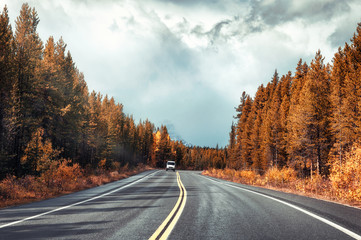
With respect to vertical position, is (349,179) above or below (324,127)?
below

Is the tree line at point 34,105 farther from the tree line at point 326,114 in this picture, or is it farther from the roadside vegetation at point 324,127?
the tree line at point 326,114

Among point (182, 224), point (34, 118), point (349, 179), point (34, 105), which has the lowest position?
point (182, 224)

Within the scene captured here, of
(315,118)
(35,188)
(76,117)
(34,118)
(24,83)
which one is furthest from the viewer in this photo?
(76,117)

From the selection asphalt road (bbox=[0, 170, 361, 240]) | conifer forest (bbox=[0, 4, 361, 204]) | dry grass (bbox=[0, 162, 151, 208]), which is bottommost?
dry grass (bbox=[0, 162, 151, 208])

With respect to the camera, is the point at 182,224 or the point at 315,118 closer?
the point at 182,224

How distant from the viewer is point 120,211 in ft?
22.0

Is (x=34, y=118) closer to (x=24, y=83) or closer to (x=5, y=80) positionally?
(x=24, y=83)

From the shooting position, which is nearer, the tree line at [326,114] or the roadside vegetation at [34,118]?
the roadside vegetation at [34,118]

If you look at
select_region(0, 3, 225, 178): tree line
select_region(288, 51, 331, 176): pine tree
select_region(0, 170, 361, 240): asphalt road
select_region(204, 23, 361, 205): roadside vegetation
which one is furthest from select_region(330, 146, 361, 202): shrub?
select_region(0, 3, 225, 178): tree line

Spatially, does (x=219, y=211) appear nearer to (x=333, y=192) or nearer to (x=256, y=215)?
(x=256, y=215)

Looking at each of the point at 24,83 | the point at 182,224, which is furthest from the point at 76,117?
the point at 182,224

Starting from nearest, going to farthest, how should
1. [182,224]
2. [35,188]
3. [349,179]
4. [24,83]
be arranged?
[182,224] → [349,179] → [35,188] → [24,83]

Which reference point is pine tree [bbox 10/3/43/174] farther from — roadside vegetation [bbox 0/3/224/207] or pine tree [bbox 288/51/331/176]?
pine tree [bbox 288/51/331/176]

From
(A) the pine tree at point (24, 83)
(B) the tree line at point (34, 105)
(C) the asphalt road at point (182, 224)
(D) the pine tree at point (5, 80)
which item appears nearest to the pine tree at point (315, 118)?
(C) the asphalt road at point (182, 224)
